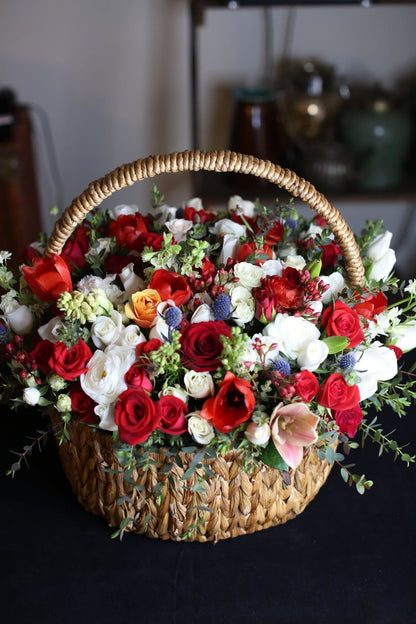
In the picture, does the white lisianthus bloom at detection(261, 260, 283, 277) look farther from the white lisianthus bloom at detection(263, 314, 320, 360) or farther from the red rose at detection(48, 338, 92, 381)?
the red rose at detection(48, 338, 92, 381)

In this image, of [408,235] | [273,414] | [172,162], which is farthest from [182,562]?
[408,235]

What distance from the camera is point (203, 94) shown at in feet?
7.79

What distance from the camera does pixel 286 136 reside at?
227 cm

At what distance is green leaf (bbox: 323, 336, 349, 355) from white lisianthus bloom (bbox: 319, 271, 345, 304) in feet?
0.29

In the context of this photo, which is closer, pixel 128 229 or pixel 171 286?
pixel 171 286

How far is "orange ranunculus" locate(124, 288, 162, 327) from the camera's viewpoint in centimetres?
82

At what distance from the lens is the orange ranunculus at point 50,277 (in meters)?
0.85

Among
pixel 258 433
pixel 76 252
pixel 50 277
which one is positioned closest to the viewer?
pixel 258 433

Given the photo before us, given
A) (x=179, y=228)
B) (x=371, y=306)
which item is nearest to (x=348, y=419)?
(x=371, y=306)

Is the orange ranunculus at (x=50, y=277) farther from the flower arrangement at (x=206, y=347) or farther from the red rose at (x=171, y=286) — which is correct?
the red rose at (x=171, y=286)

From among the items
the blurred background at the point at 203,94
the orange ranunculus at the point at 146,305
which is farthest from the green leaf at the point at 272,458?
the blurred background at the point at 203,94

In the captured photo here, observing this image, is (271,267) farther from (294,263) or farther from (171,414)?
(171,414)

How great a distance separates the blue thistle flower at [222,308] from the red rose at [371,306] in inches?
6.8

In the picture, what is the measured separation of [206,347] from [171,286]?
4.4 inches
